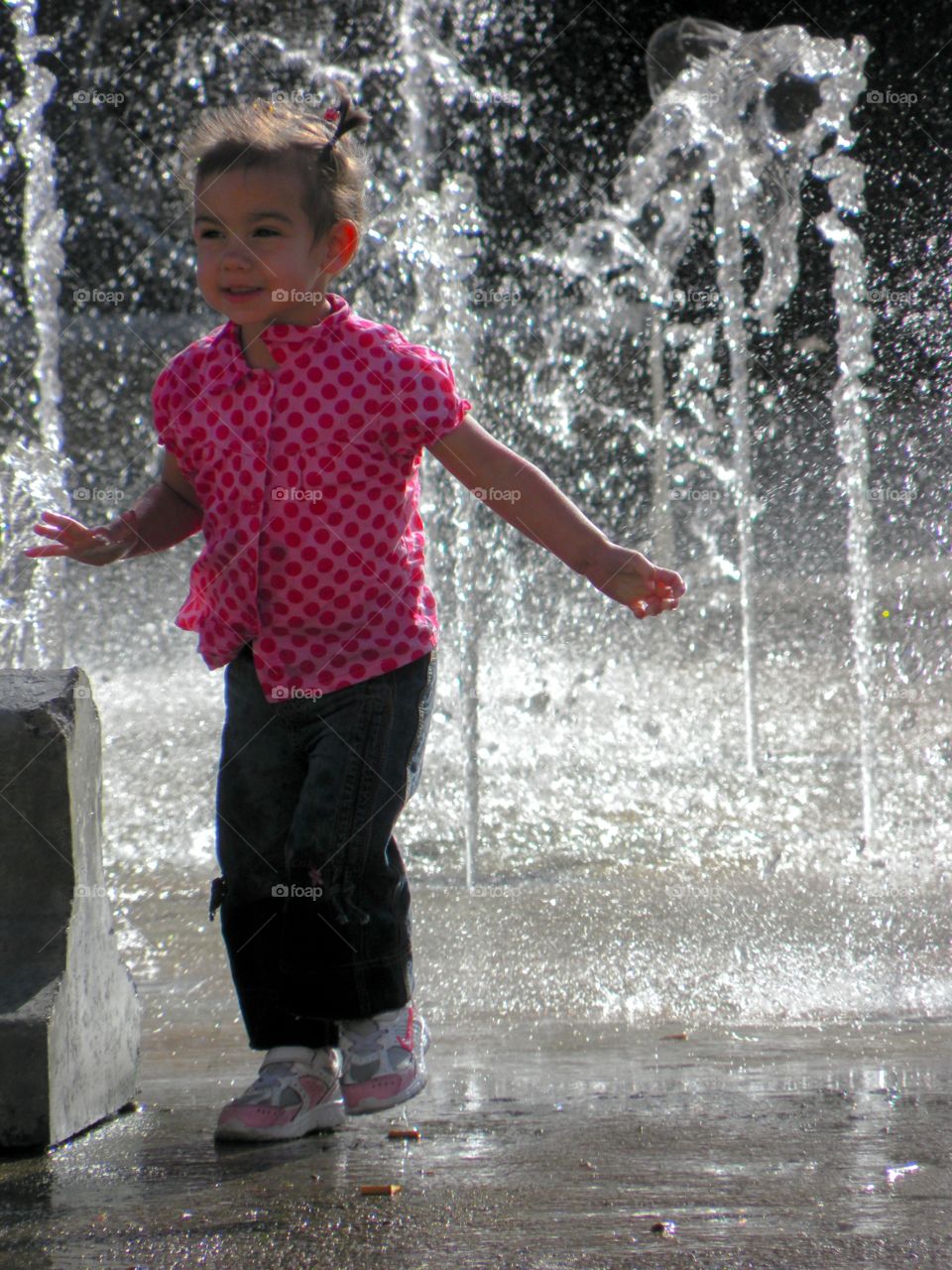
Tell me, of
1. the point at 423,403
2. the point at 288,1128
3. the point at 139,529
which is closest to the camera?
the point at 288,1128

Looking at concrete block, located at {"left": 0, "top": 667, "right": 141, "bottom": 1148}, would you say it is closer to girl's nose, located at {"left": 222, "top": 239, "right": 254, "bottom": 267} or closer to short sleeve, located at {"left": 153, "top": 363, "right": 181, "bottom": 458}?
short sleeve, located at {"left": 153, "top": 363, "right": 181, "bottom": 458}

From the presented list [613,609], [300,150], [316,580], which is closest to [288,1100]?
[316,580]

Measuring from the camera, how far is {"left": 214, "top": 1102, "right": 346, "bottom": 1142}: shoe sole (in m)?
1.67

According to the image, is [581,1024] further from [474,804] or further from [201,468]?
[474,804]

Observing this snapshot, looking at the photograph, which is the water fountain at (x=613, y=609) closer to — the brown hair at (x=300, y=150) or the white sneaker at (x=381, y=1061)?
the white sneaker at (x=381, y=1061)

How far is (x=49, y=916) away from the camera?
174cm

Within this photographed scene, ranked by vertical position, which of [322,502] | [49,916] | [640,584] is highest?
[322,502]

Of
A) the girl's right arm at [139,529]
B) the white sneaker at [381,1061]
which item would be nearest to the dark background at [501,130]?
the girl's right arm at [139,529]

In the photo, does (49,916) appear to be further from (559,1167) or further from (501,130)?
(501,130)

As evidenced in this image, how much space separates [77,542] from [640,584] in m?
0.68

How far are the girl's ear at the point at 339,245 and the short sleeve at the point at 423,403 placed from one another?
6.0 inches

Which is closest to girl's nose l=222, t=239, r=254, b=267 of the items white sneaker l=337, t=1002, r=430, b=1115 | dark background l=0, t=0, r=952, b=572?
white sneaker l=337, t=1002, r=430, b=1115

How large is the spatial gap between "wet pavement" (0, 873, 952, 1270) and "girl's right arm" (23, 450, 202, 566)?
0.67 m

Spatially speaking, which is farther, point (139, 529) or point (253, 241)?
point (139, 529)
